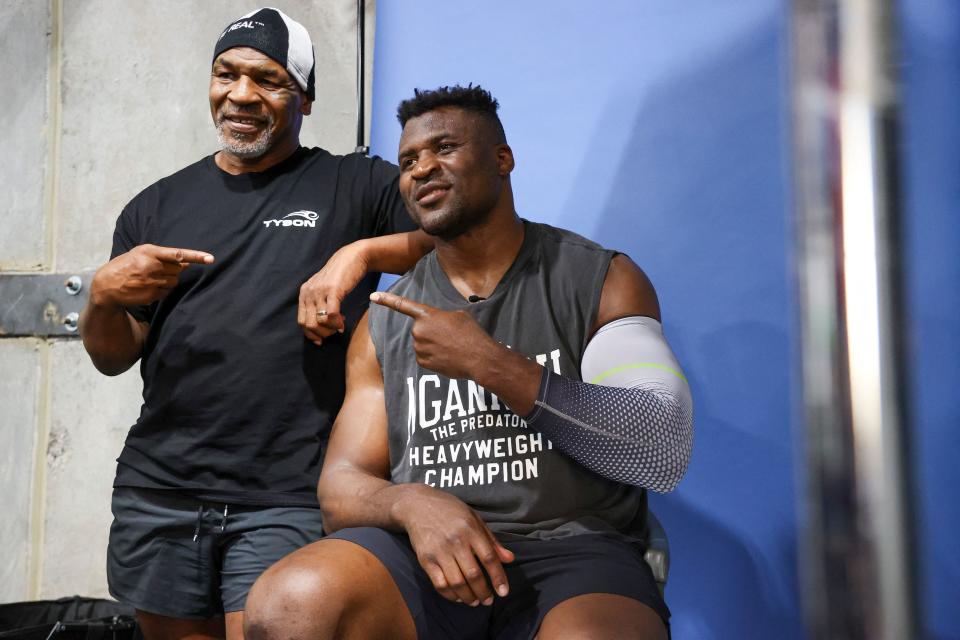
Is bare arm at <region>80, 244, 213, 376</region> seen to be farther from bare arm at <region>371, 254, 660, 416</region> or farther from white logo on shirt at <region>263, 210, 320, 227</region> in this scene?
bare arm at <region>371, 254, 660, 416</region>

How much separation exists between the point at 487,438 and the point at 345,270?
0.40 metres

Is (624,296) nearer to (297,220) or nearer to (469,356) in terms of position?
(469,356)

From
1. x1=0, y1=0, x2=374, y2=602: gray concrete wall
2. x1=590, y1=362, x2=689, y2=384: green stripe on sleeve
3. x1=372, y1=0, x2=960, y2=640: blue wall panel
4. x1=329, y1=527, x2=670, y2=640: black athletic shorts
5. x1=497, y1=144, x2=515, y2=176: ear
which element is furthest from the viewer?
x1=0, y1=0, x2=374, y2=602: gray concrete wall

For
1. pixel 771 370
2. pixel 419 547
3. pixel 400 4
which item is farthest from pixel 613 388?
pixel 400 4

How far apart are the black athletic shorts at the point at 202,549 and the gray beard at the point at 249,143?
25.9 inches

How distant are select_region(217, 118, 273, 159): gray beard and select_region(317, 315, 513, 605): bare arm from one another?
44cm

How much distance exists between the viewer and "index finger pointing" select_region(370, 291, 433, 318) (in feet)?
4.50

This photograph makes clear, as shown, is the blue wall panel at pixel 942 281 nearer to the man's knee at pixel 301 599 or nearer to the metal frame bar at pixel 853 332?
the man's knee at pixel 301 599

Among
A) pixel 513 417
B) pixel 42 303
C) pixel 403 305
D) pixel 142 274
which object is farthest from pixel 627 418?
pixel 42 303

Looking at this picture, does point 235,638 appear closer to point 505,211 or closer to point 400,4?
point 505,211

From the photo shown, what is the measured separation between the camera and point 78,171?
279 cm

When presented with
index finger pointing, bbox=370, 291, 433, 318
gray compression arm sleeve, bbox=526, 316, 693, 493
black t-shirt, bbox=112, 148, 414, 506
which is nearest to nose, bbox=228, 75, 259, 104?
black t-shirt, bbox=112, 148, 414, 506

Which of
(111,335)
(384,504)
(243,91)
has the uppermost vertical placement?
(243,91)

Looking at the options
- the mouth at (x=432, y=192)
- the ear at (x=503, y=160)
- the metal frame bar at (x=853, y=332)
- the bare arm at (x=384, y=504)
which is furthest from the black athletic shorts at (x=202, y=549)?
the metal frame bar at (x=853, y=332)
